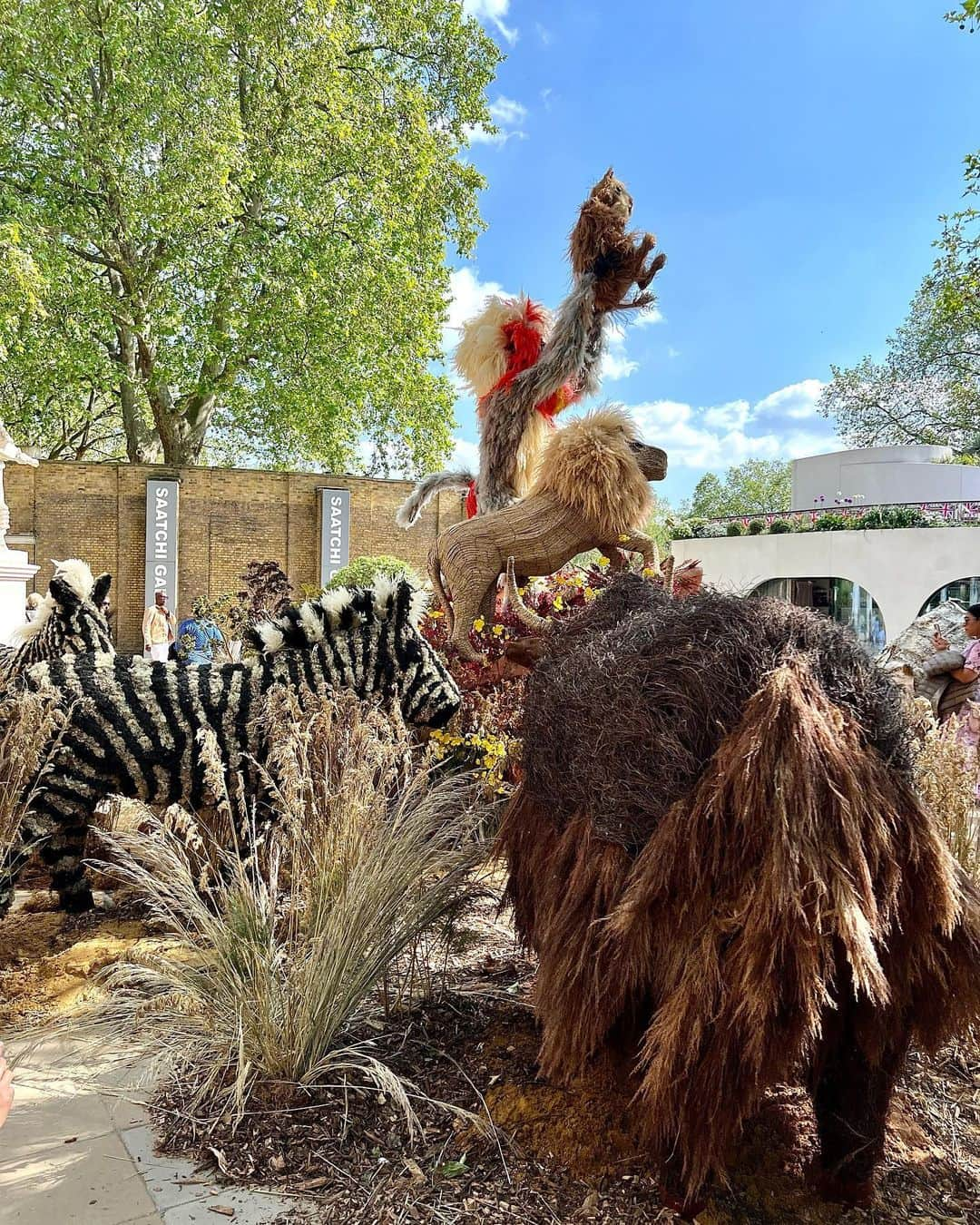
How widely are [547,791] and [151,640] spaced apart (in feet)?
37.8

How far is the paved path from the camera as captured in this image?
→ 182 cm

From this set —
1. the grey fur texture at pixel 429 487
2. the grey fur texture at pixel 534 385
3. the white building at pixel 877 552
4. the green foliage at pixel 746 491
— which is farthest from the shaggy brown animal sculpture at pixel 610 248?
the green foliage at pixel 746 491

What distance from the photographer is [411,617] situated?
3.75 m

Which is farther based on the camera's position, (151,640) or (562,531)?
(151,640)

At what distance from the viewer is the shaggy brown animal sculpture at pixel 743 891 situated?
4.83ft

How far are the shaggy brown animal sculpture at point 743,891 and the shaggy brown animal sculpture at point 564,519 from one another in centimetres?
230

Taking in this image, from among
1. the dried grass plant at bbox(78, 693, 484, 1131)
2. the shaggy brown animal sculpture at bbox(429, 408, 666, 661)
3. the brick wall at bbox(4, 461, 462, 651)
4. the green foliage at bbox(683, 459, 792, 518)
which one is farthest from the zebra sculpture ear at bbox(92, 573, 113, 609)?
the green foliage at bbox(683, 459, 792, 518)

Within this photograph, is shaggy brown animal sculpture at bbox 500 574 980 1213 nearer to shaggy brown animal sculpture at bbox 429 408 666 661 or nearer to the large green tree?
shaggy brown animal sculpture at bbox 429 408 666 661

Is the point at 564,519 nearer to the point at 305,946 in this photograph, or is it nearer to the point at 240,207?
the point at 305,946

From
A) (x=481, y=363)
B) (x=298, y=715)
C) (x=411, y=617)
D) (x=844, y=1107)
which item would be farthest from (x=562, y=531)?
(x=844, y=1107)

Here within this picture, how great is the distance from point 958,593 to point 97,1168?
21.0m

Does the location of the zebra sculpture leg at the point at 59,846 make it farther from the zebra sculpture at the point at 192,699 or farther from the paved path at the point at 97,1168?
the paved path at the point at 97,1168

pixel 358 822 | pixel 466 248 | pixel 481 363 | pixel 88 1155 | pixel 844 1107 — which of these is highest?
pixel 466 248

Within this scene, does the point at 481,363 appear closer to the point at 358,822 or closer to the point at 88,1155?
the point at 358,822
